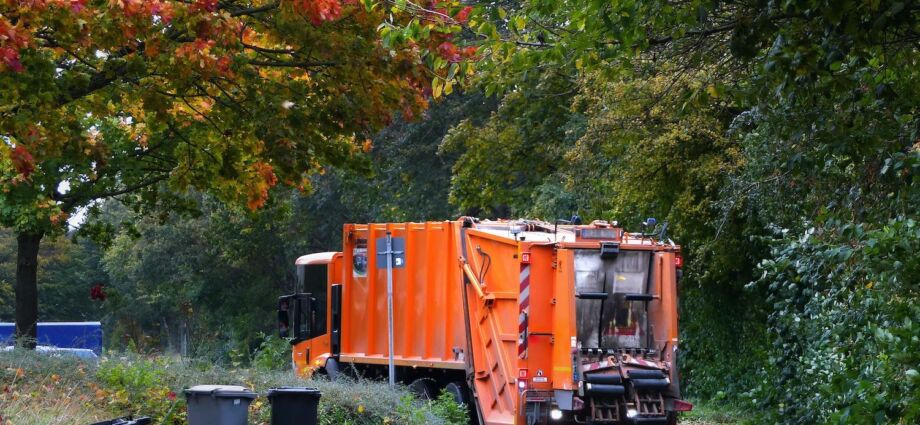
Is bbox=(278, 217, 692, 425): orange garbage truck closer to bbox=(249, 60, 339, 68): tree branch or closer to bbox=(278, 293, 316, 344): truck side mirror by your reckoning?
bbox=(249, 60, 339, 68): tree branch

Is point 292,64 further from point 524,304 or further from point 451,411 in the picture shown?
point 451,411

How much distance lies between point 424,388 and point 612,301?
3683 mm

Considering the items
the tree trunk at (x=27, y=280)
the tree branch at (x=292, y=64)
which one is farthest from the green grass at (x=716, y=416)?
the tree trunk at (x=27, y=280)

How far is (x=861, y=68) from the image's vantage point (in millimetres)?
9000

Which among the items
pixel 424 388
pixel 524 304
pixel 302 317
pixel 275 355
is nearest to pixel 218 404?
pixel 524 304

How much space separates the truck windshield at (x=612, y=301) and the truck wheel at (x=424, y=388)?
11.4 ft

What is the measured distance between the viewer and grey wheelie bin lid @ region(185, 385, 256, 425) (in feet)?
31.9

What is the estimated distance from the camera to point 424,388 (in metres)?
15.7

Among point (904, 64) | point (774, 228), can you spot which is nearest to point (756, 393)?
point (774, 228)

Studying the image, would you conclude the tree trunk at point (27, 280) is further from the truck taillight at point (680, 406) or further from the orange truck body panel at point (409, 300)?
the truck taillight at point (680, 406)

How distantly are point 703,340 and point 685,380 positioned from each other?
1.43 m

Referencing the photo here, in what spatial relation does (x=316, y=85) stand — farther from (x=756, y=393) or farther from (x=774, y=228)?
(x=756, y=393)

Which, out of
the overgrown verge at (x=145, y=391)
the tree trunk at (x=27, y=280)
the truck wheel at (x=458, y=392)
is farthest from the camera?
the tree trunk at (x=27, y=280)

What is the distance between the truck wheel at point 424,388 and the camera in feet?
51.2
